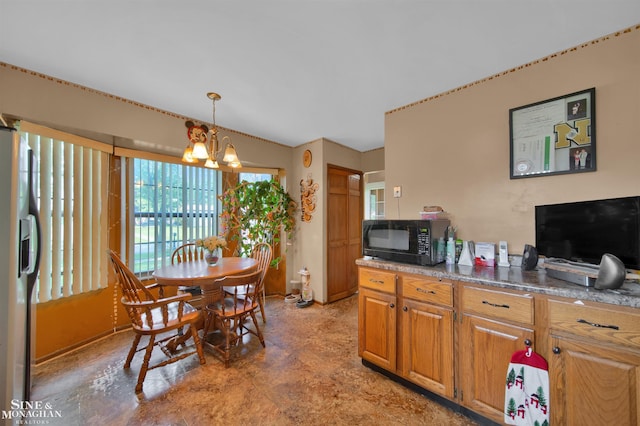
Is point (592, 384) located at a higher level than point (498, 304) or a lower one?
lower

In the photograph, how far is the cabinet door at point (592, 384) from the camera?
106 centimetres

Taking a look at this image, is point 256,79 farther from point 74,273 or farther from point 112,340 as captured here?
point 112,340

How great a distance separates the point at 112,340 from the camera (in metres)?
2.45

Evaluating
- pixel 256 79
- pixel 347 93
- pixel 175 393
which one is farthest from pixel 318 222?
pixel 175 393

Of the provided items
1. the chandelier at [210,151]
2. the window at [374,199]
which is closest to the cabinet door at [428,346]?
the chandelier at [210,151]

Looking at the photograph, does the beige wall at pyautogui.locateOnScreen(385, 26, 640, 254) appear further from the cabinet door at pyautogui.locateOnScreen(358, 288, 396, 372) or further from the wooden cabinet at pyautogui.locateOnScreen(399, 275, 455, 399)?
the cabinet door at pyautogui.locateOnScreen(358, 288, 396, 372)

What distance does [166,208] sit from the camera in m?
3.09

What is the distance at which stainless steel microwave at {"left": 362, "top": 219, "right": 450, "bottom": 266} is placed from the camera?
1.74 meters

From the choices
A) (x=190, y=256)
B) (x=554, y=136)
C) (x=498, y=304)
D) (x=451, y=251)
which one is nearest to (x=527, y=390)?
(x=498, y=304)

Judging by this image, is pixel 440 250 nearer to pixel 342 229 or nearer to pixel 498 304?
pixel 498 304

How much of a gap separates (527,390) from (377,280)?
996 mm

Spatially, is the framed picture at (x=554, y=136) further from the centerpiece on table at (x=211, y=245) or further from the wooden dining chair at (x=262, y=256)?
the centerpiece on table at (x=211, y=245)

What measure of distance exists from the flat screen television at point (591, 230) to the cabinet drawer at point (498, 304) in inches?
17.7

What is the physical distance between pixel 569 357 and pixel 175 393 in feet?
8.02
